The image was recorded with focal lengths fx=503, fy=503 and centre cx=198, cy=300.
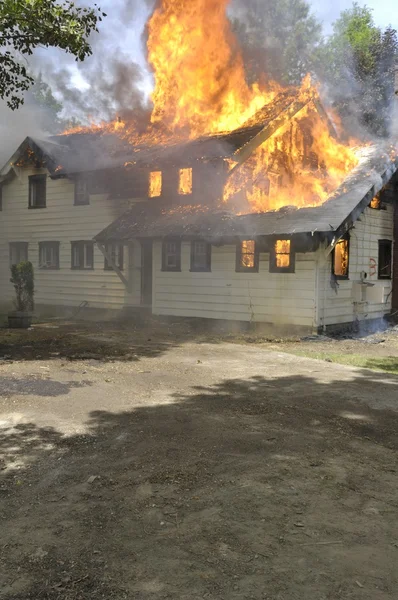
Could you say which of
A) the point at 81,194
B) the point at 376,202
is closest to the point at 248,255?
the point at 376,202

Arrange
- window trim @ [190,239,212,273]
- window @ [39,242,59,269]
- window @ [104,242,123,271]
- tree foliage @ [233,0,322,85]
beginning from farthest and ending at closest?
tree foliage @ [233,0,322,85]
window @ [39,242,59,269]
window @ [104,242,123,271]
window trim @ [190,239,212,273]

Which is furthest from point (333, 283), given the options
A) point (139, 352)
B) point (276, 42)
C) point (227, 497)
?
point (276, 42)

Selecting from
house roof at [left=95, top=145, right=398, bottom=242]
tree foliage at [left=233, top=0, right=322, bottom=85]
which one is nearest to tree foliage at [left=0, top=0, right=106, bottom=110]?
house roof at [left=95, top=145, right=398, bottom=242]

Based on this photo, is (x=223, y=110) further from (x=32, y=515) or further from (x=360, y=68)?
(x=32, y=515)

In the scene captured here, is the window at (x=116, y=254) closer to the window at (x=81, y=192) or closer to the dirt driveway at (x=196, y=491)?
the window at (x=81, y=192)

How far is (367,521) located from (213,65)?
23283mm

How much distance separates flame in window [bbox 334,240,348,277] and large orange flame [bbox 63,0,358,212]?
2.88 meters

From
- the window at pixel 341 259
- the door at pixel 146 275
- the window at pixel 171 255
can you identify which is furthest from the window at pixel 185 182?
the window at pixel 341 259

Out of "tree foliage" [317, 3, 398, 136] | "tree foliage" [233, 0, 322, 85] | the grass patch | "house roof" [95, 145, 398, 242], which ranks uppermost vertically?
"tree foliage" [233, 0, 322, 85]

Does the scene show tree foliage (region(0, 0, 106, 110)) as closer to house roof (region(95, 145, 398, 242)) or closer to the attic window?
house roof (region(95, 145, 398, 242))

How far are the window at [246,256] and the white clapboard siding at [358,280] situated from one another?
8.28 ft

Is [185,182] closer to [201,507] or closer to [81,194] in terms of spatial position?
[81,194]

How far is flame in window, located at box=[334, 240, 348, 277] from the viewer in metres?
16.6

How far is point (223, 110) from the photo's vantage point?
73.7 feet
